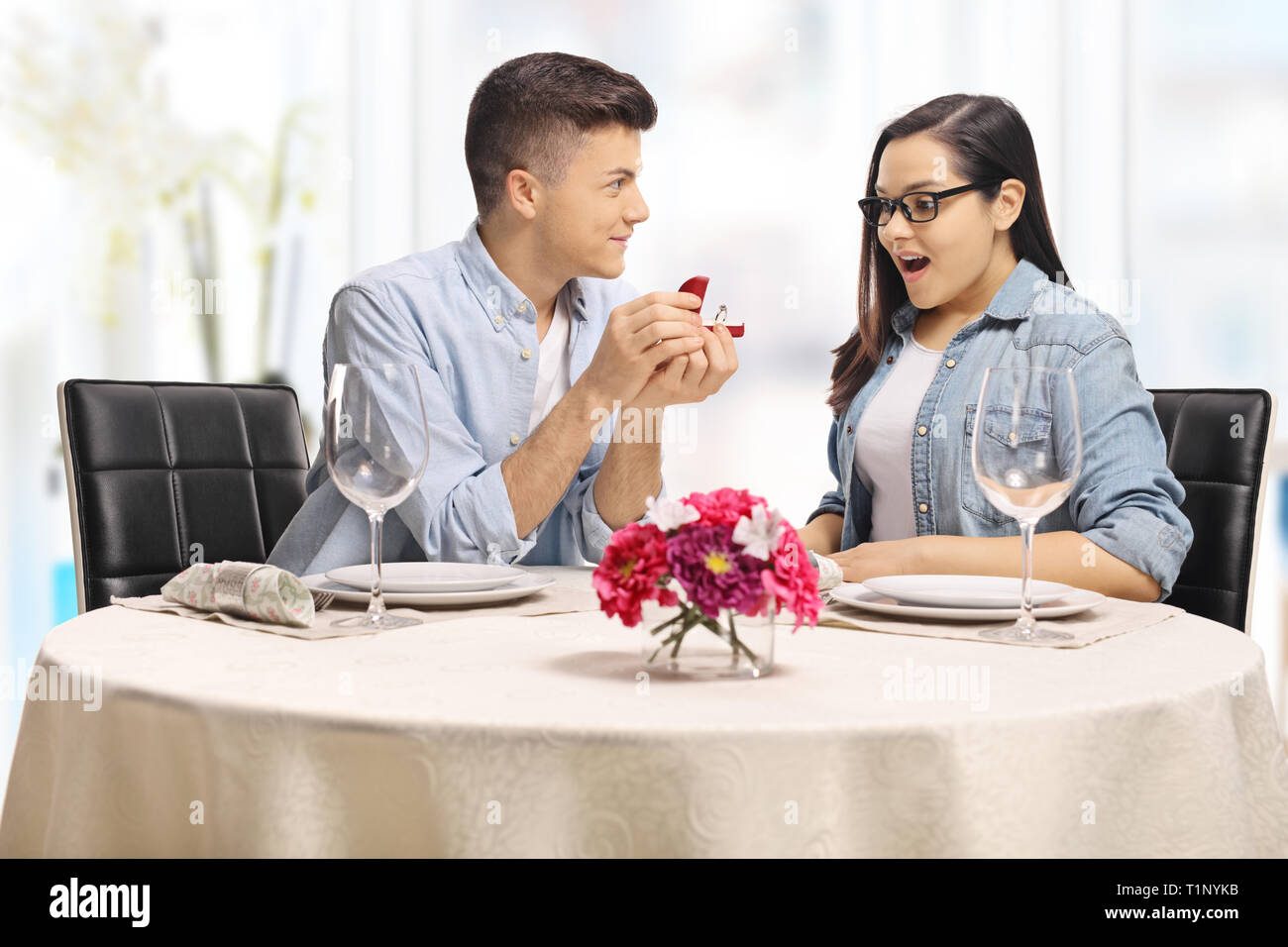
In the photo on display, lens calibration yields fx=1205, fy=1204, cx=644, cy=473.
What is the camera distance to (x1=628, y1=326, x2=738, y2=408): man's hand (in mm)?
1666

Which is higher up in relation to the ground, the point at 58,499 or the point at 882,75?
the point at 882,75

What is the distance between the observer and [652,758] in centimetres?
74

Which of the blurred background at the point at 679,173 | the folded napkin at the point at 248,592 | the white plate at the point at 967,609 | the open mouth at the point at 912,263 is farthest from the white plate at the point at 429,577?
the blurred background at the point at 679,173

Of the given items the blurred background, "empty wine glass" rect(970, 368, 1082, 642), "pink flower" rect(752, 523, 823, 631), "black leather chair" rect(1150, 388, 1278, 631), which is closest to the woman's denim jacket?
"black leather chair" rect(1150, 388, 1278, 631)

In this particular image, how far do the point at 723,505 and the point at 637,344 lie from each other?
73 centimetres

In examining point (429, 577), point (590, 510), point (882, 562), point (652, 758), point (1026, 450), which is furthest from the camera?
point (590, 510)

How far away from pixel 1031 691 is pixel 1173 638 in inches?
11.1

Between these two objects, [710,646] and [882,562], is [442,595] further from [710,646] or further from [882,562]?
[882,562]

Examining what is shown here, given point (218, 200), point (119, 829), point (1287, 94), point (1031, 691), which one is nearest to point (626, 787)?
point (1031, 691)

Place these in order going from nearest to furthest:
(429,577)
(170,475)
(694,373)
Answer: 1. (429,577)
2. (694,373)
3. (170,475)

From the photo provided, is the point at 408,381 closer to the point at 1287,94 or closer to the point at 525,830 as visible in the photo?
the point at 525,830

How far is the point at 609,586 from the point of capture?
86 cm

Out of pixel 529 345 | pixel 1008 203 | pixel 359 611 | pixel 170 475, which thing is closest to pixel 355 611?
pixel 359 611

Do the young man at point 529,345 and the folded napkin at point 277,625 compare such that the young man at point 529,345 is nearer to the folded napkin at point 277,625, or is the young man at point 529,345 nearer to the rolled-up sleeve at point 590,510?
the rolled-up sleeve at point 590,510
